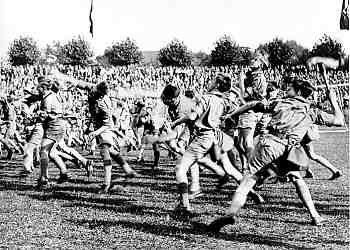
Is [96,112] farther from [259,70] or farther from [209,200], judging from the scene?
[259,70]

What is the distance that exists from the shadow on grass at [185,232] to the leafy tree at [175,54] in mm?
53075

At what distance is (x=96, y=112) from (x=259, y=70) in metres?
3.13

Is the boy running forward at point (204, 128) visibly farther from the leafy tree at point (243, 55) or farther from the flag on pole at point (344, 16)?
the leafy tree at point (243, 55)

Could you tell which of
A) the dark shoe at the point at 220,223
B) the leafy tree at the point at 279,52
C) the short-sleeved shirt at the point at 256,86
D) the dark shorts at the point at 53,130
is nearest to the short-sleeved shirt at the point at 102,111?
the dark shorts at the point at 53,130

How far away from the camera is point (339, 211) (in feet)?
27.0

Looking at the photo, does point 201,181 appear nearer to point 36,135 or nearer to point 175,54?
point 36,135

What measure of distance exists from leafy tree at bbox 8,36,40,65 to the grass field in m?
39.0

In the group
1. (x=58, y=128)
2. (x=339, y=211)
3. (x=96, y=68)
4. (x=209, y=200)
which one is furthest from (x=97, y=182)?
(x=96, y=68)

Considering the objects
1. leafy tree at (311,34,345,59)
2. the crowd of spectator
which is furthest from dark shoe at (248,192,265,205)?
leafy tree at (311,34,345,59)

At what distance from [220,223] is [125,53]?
53737 mm

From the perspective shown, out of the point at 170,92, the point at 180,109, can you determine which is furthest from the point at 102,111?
the point at 170,92

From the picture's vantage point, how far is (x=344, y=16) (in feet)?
25.4

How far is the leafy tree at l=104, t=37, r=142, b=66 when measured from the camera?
5819cm

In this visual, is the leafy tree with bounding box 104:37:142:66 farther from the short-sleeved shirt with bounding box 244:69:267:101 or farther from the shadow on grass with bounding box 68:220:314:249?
the shadow on grass with bounding box 68:220:314:249
